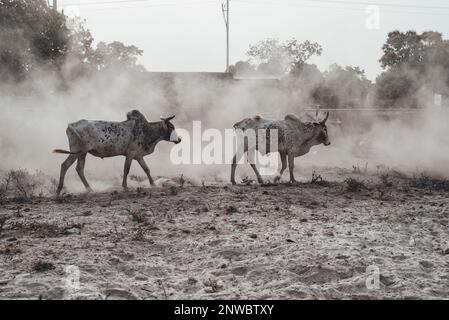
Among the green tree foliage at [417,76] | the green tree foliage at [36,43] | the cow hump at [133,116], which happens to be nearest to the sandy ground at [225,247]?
the cow hump at [133,116]

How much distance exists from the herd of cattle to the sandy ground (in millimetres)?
1314

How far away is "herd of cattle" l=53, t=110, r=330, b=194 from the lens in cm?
1059

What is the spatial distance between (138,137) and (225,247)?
222 inches

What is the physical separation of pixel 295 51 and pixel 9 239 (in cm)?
5415

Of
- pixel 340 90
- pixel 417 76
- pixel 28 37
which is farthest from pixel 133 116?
pixel 417 76

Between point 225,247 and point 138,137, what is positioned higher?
point 138,137

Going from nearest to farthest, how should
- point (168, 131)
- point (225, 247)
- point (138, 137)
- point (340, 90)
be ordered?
1. point (225, 247)
2. point (138, 137)
3. point (168, 131)
4. point (340, 90)

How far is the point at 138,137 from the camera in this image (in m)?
11.4

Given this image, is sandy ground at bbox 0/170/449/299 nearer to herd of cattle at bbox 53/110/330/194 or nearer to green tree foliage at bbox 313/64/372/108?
herd of cattle at bbox 53/110/330/194

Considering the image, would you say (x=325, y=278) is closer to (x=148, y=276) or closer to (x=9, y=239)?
(x=148, y=276)

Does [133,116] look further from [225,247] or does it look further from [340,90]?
[340,90]

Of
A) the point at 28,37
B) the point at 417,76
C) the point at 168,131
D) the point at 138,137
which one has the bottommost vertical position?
the point at 138,137

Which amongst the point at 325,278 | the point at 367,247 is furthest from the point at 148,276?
the point at 367,247

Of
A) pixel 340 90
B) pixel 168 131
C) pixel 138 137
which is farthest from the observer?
pixel 340 90
